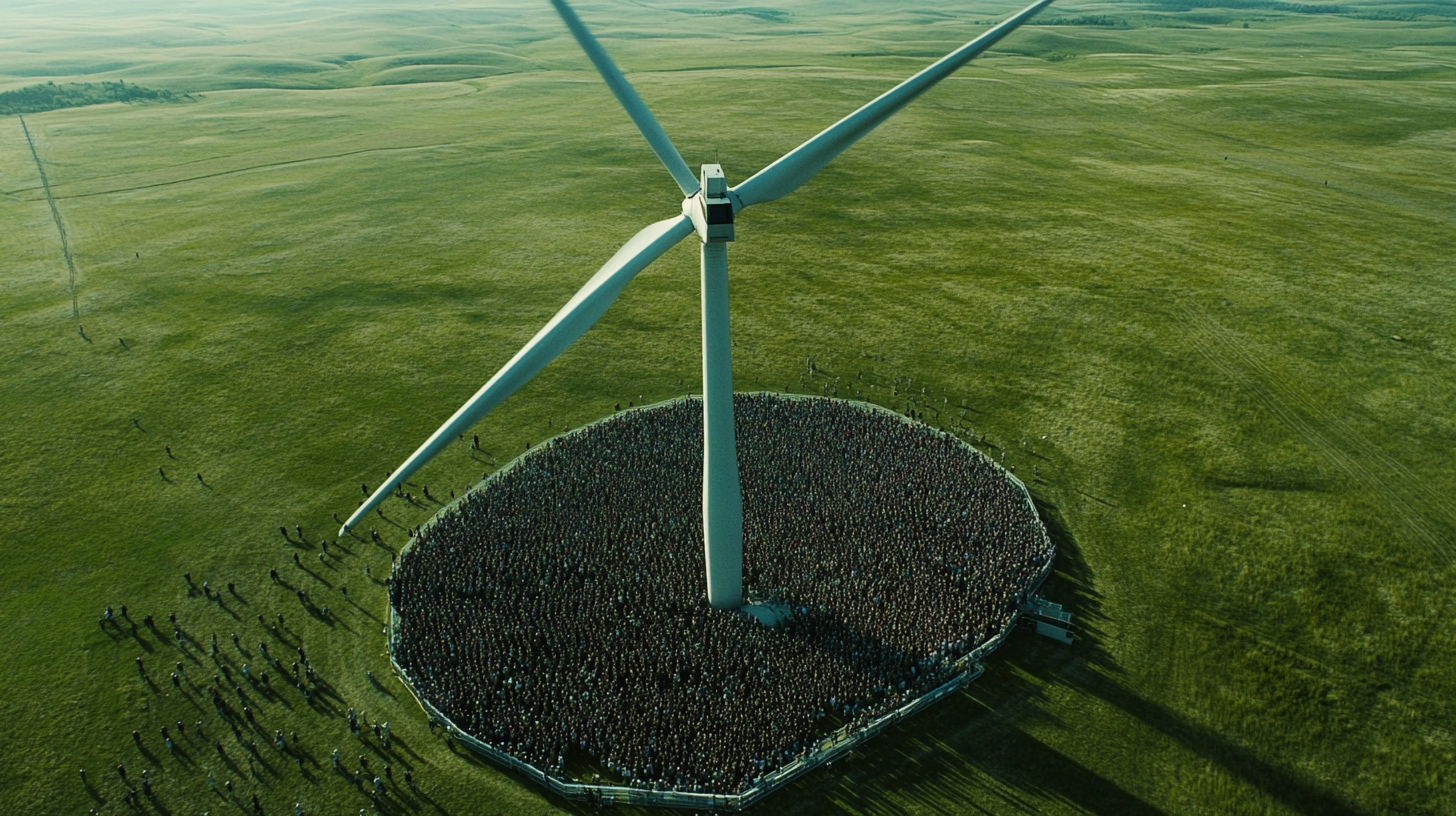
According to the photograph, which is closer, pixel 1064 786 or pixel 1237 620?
pixel 1064 786

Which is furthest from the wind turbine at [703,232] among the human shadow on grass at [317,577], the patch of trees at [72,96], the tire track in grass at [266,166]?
the patch of trees at [72,96]

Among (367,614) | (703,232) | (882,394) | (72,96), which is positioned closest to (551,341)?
(703,232)

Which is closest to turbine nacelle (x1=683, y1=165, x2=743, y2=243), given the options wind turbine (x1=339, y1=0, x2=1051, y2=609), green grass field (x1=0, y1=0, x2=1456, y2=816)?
wind turbine (x1=339, y1=0, x2=1051, y2=609)

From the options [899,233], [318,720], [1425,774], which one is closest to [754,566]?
[318,720]

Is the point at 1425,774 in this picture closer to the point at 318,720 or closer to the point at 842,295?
the point at 318,720

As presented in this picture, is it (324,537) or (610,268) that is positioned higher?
(610,268)

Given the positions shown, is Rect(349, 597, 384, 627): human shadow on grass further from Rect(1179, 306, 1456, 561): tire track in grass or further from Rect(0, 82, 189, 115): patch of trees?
Rect(0, 82, 189, 115): patch of trees
